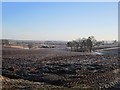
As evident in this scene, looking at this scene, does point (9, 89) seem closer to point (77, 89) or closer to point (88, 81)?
point (77, 89)

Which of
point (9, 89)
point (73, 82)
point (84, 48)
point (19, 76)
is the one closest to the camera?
point (9, 89)

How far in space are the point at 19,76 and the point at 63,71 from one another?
5590mm

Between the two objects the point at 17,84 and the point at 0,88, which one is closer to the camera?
the point at 0,88

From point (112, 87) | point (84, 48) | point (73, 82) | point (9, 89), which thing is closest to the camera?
point (9, 89)

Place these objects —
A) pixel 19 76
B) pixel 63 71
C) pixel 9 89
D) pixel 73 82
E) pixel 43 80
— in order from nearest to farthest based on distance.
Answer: pixel 9 89 → pixel 73 82 → pixel 43 80 → pixel 19 76 → pixel 63 71

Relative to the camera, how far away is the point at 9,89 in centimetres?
1925

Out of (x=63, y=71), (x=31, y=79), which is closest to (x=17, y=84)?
(x=31, y=79)

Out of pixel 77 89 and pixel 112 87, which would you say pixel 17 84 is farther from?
pixel 112 87

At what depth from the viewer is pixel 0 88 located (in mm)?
19641

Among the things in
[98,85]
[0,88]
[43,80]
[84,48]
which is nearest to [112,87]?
[98,85]

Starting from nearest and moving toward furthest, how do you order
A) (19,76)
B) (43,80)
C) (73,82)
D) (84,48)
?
(73,82), (43,80), (19,76), (84,48)

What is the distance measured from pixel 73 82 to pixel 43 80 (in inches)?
116

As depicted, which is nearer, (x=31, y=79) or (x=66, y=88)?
(x=66, y=88)

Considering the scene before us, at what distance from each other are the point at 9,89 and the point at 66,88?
400 cm
